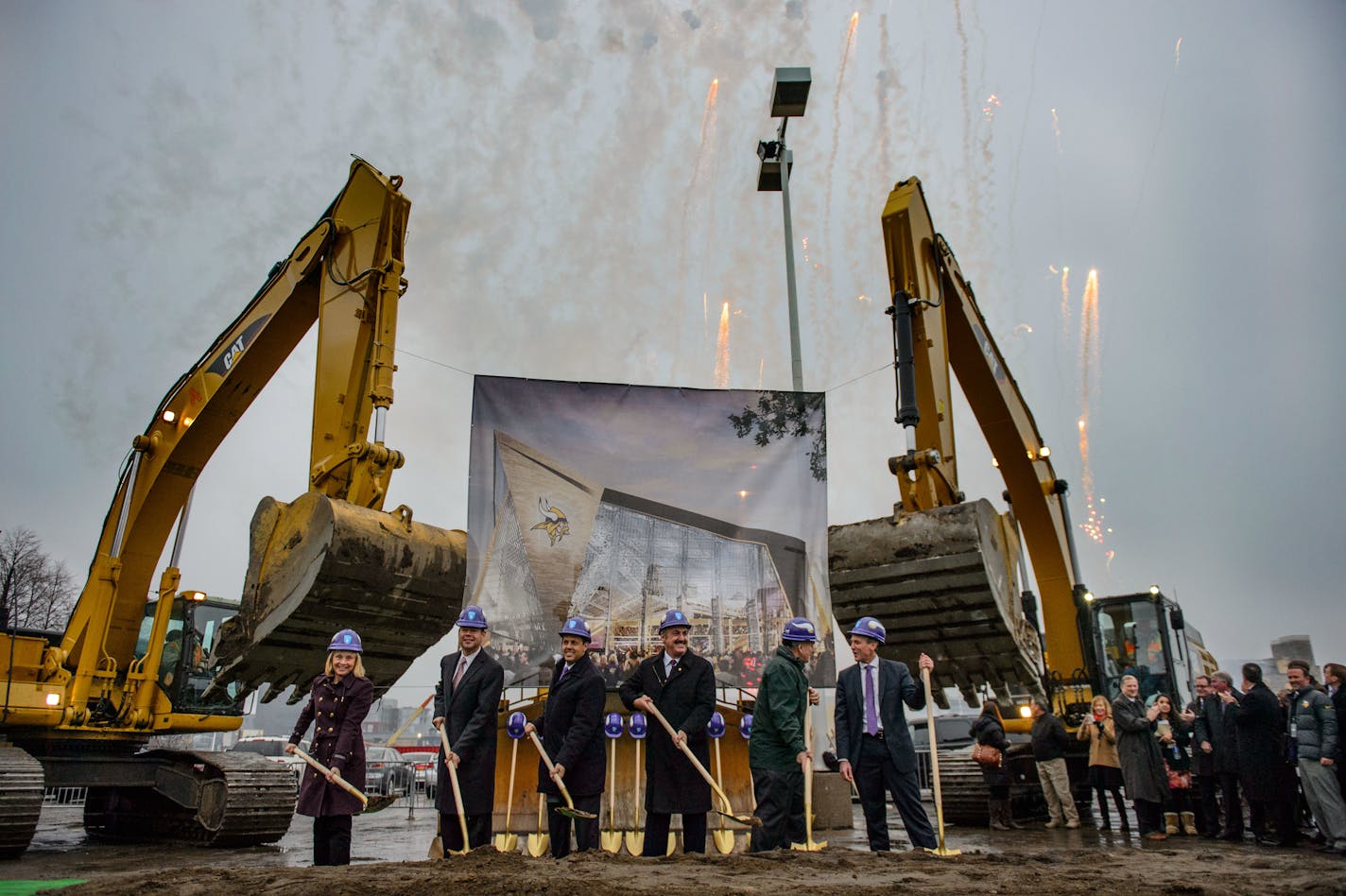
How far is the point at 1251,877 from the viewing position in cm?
445

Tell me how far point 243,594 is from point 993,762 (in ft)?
26.2

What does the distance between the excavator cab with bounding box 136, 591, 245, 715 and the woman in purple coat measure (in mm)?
4668

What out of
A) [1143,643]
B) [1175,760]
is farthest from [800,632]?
[1143,643]

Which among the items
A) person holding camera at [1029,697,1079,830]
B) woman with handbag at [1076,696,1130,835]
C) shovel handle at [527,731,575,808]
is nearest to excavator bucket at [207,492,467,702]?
shovel handle at [527,731,575,808]

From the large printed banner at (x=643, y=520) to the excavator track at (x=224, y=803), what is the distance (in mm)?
3083

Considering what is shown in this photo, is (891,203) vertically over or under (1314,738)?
over

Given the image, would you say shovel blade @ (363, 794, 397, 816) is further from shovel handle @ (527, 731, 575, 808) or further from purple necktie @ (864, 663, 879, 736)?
purple necktie @ (864, 663, 879, 736)

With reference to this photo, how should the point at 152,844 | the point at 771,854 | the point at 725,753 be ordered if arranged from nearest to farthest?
the point at 771,854 < the point at 725,753 < the point at 152,844

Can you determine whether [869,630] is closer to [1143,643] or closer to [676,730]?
[676,730]

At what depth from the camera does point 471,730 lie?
6.45 meters

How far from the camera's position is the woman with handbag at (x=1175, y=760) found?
10328 millimetres

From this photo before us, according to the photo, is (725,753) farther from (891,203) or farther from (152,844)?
(152,844)

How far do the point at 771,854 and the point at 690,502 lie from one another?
526cm

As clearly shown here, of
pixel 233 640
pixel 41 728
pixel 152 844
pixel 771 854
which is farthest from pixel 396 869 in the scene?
pixel 152 844
